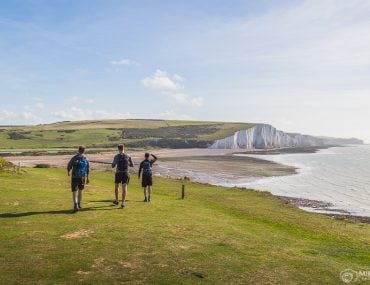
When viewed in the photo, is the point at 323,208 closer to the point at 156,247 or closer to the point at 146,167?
the point at 146,167

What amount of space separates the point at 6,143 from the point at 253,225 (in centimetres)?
17444

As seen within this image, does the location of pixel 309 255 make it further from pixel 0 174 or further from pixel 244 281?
pixel 0 174

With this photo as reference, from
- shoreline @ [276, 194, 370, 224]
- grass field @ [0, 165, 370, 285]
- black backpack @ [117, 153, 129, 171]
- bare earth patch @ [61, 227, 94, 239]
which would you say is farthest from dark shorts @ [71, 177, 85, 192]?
shoreline @ [276, 194, 370, 224]

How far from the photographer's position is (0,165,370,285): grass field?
11594 millimetres

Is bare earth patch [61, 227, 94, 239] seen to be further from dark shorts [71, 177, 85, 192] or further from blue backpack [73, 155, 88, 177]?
blue backpack [73, 155, 88, 177]

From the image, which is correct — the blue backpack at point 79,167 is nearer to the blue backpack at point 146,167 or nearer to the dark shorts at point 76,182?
the dark shorts at point 76,182

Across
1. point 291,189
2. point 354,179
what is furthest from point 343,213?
point 354,179

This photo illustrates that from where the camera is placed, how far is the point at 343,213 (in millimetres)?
37875

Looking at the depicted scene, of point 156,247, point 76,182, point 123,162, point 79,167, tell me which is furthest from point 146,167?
point 156,247

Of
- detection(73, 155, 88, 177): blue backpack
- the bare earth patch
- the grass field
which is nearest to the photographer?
the grass field

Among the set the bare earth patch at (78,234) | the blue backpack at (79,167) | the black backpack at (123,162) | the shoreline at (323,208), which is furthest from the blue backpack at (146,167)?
the shoreline at (323,208)

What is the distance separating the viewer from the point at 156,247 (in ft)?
46.7

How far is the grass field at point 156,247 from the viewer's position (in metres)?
11.6

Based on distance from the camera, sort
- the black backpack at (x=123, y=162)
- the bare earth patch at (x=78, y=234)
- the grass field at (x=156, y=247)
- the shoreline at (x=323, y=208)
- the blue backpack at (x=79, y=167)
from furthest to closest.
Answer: the shoreline at (x=323, y=208), the black backpack at (x=123, y=162), the blue backpack at (x=79, y=167), the bare earth patch at (x=78, y=234), the grass field at (x=156, y=247)
